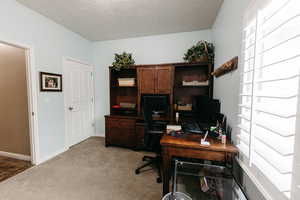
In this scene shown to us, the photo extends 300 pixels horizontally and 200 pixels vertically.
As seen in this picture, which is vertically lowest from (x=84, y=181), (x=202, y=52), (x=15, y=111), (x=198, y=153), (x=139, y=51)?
(x=84, y=181)

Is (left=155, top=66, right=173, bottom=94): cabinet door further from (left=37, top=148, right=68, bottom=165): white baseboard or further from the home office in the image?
(left=37, top=148, right=68, bottom=165): white baseboard

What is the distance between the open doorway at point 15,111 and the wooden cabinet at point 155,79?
82.0 inches

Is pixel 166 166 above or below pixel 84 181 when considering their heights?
above

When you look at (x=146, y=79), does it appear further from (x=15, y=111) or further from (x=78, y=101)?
(x=15, y=111)

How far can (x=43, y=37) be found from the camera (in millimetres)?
2477

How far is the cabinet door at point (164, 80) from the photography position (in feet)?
9.42

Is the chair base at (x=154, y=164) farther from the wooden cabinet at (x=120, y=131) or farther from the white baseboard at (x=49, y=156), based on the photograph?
the white baseboard at (x=49, y=156)

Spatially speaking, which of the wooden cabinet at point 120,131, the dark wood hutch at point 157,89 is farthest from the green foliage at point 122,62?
the wooden cabinet at point 120,131

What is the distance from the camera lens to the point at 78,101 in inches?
130

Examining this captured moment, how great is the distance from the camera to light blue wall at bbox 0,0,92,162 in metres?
2.00

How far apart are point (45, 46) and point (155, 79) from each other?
2252mm

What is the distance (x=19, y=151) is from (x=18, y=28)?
2279mm

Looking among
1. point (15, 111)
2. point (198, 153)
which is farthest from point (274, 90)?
point (15, 111)

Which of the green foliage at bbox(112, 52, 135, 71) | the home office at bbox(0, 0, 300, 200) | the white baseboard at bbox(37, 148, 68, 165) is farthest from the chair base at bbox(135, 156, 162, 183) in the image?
the green foliage at bbox(112, 52, 135, 71)
